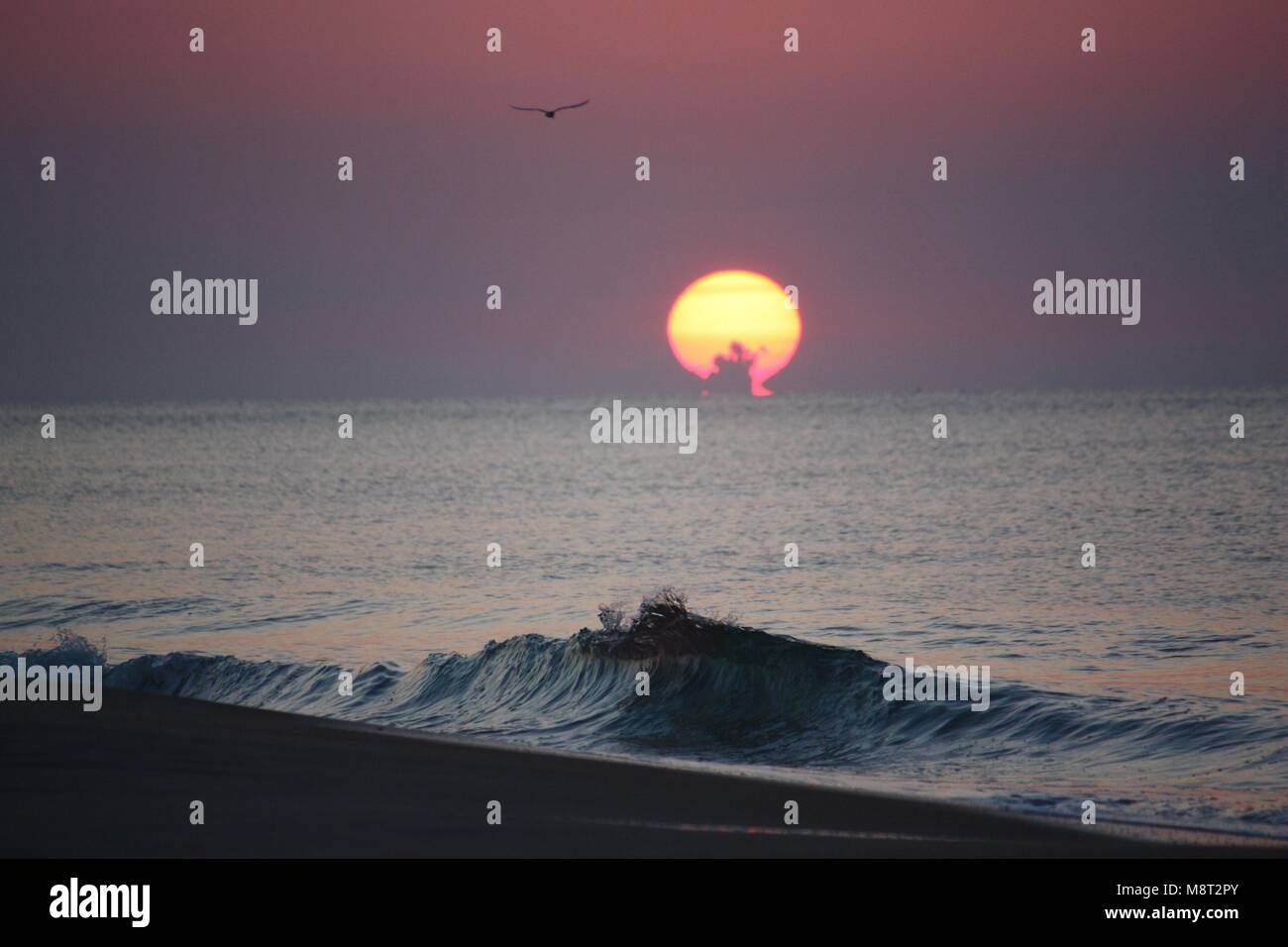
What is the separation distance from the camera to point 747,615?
25.0 metres

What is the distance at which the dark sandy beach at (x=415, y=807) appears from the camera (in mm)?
9859

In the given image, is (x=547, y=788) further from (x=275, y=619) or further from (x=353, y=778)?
(x=275, y=619)

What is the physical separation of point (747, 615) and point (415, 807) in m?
14.7

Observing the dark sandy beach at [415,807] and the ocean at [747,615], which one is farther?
the ocean at [747,615]

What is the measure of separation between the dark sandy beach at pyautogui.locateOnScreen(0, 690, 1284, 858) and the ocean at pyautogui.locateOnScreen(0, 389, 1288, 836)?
1.59 meters

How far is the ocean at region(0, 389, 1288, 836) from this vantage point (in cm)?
1496

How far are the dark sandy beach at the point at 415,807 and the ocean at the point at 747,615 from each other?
1.59 meters

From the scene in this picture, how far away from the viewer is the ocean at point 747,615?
15.0 metres

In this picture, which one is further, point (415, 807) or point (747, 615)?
point (747, 615)

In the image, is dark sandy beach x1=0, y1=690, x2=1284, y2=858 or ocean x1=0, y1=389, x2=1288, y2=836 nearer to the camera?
dark sandy beach x1=0, y1=690, x2=1284, y2=858

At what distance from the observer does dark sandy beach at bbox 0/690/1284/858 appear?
9859 mm

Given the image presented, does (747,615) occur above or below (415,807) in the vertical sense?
above
